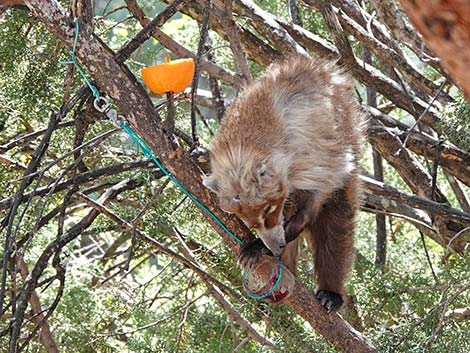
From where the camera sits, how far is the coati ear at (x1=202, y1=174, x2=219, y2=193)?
9.36 ft

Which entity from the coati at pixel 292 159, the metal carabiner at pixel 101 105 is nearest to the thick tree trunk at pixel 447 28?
the metal carabiner at pixel 101 105

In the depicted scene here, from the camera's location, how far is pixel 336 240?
11.7 ft

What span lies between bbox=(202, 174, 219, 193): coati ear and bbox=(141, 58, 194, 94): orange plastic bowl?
41 cm

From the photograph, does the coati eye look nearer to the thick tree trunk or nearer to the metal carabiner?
the metal carabiner

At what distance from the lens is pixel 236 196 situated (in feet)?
10.3

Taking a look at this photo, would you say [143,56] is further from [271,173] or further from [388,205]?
[271,173]

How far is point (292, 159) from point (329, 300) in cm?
65

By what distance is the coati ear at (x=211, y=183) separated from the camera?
2852 mm

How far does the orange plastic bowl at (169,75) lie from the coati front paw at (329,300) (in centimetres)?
119

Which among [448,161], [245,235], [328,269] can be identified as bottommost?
[448,161]

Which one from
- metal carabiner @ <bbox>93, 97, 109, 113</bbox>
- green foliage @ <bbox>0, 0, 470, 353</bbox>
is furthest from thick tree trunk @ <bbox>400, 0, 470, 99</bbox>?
green foliage @ <bbox>0, 0, 470, 353</bbox>

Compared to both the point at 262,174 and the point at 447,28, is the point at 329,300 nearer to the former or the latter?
the point at 262,174

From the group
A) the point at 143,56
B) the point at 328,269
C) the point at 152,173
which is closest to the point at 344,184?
the point at 328,269

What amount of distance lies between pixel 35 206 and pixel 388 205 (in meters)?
1.98
